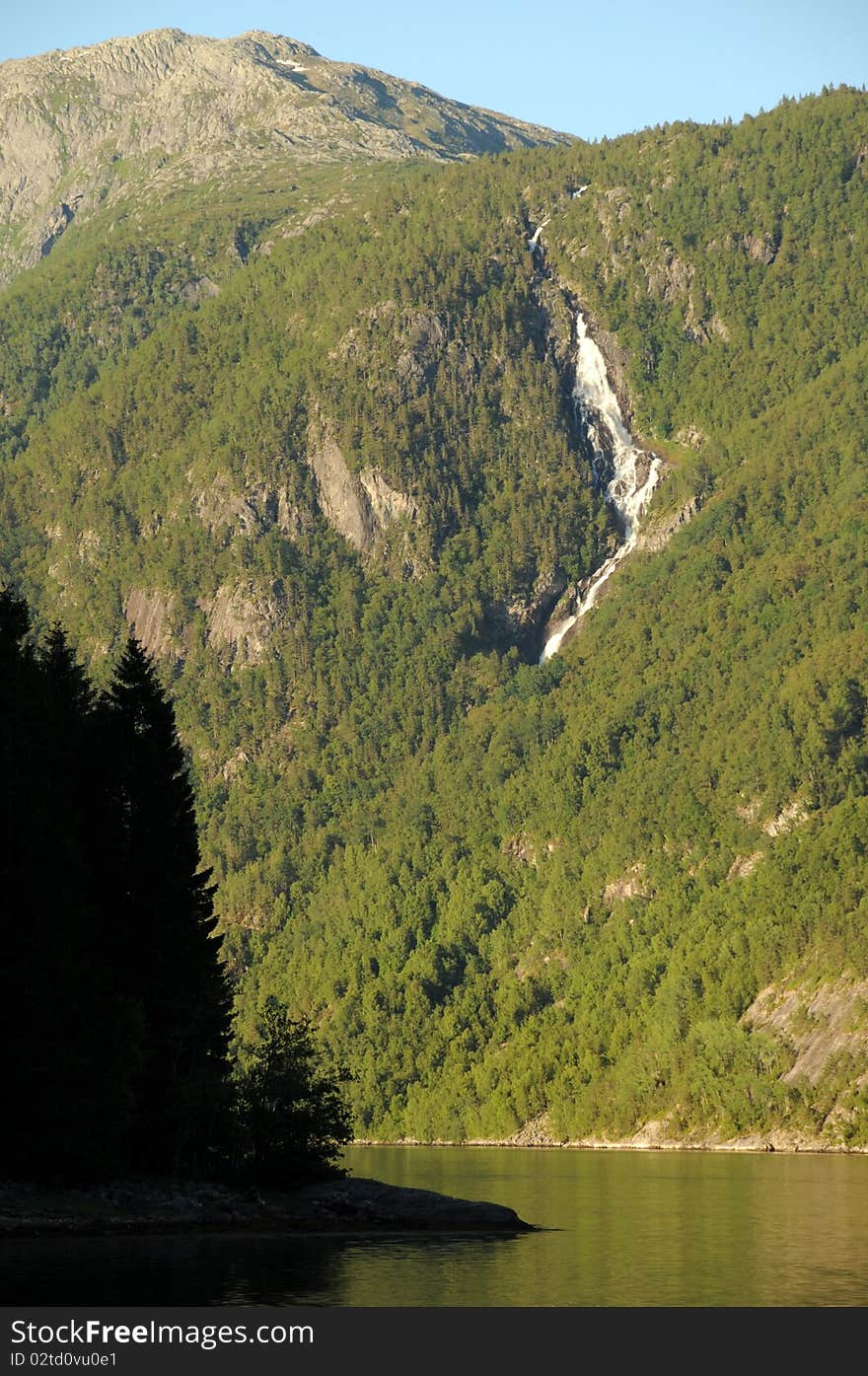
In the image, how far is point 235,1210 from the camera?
92.8m

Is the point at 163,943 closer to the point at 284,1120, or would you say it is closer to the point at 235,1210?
the point at 284,1120

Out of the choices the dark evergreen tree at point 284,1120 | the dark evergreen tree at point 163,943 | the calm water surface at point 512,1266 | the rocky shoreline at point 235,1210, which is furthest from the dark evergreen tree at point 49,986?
the dark evergreen tree at point 284,1120

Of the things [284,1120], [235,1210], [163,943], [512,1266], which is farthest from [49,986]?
[512,1266]

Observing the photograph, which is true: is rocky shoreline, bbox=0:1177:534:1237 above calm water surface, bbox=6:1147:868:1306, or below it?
above

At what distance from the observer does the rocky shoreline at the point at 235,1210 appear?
275ft

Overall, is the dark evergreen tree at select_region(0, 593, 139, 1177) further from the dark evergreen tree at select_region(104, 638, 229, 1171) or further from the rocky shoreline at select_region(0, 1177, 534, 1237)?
the dark evergreen tree at select_region(104, 638, 229, 1171)

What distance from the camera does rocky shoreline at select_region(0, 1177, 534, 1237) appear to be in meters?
83.9

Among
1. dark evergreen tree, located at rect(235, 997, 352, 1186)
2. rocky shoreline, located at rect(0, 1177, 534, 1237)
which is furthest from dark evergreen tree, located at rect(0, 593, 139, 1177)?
dark evergreen tree, located at rect(235, 997, 352, 1186)

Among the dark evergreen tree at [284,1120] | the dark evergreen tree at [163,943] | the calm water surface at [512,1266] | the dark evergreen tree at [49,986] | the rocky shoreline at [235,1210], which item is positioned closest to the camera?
the calm water surface at [512,1266]

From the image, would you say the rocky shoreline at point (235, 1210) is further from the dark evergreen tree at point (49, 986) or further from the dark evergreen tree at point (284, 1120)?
the dark evergreen tree at point (49, 986)

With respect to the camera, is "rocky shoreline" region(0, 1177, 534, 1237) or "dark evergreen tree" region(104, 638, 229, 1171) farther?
"dark evergreen tree" region(104, 638, 229, 1171)
